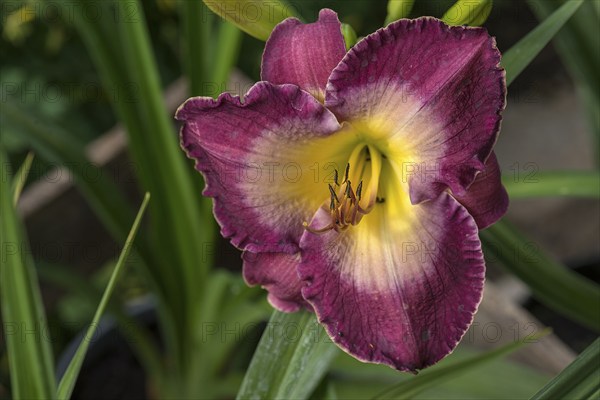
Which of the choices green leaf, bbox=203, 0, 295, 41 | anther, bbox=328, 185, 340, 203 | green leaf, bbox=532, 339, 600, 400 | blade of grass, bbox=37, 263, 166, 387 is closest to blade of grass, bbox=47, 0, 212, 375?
blade of grass, bbox=37, 263, 166, 387

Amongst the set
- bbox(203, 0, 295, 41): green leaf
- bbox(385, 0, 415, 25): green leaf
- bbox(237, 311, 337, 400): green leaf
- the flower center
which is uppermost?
bbox(203, 0, 295, 41): green leaf

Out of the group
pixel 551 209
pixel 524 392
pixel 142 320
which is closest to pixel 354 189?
pixel 524 392

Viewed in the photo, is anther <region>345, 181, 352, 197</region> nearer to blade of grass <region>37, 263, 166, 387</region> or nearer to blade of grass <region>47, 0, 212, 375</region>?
blade of grass <region>47, 0, 212, 375</region>

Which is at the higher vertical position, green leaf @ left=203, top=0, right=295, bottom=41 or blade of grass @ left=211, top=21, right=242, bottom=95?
green leaf @ left=203, top=0, right=295, bottom=41

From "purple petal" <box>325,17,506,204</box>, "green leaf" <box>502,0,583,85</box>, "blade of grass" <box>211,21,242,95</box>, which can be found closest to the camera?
"purple petal" <box>325,17,506,204</box>

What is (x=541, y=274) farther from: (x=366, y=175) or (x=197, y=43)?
(x=197, y=43)

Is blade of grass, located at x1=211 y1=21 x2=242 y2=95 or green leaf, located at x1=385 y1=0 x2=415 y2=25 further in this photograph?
blade of grass, located at x1=211 y1=21 x2=242 y2=95
